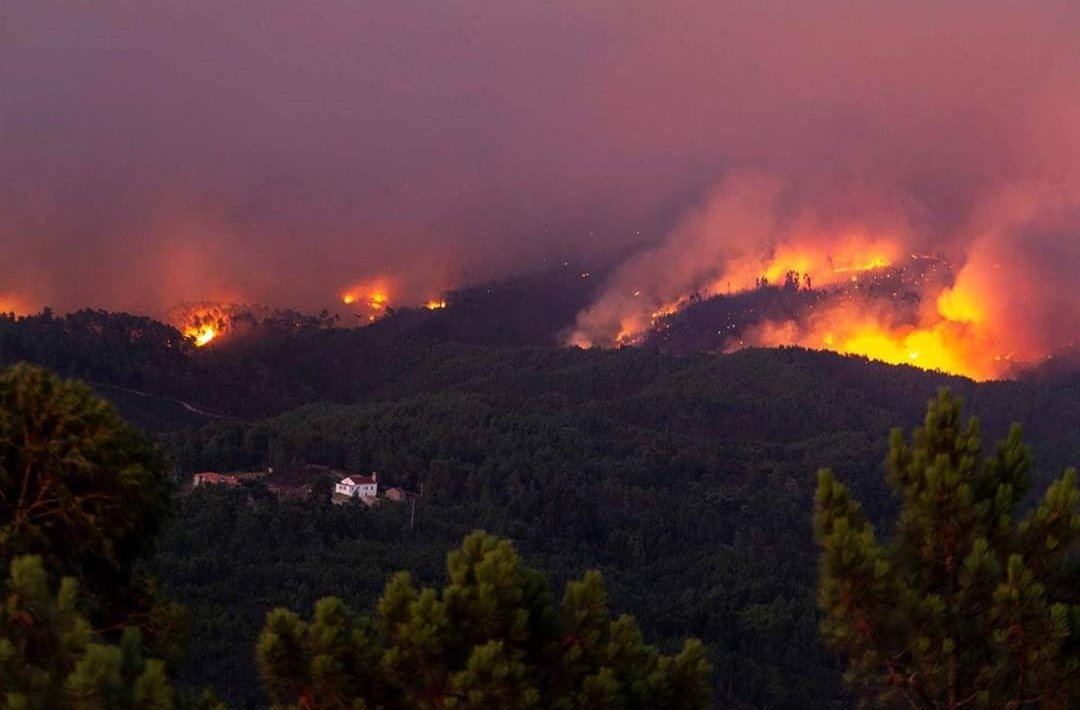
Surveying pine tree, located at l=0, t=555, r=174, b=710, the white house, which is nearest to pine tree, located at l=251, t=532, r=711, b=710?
pine tree, located at l=0, t=555, r=174, b=710

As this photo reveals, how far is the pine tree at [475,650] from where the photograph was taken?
13367 millimetres

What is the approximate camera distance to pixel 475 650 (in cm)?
1313

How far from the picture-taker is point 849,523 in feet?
48.8

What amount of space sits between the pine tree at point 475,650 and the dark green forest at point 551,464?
3.60m

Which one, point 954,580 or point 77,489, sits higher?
point 77,489

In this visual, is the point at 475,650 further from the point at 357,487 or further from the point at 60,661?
the point at 357,487

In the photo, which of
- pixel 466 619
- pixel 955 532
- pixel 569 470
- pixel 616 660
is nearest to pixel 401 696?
pixel 466 619

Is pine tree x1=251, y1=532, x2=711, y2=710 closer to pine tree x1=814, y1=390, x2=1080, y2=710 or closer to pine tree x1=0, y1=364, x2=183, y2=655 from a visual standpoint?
pine tree x1=814, y1=390, x2=1080, y2=710

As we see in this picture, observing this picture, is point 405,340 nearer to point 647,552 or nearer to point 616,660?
point 647,552

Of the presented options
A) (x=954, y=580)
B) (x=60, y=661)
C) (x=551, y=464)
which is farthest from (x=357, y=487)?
(x=60, y=661)

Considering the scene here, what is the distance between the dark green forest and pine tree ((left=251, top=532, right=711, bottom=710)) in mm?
3595

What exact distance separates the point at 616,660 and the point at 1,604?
584cm

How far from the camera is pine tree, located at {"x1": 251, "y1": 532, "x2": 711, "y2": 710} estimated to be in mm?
13367

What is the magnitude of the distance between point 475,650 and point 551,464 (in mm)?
86528
